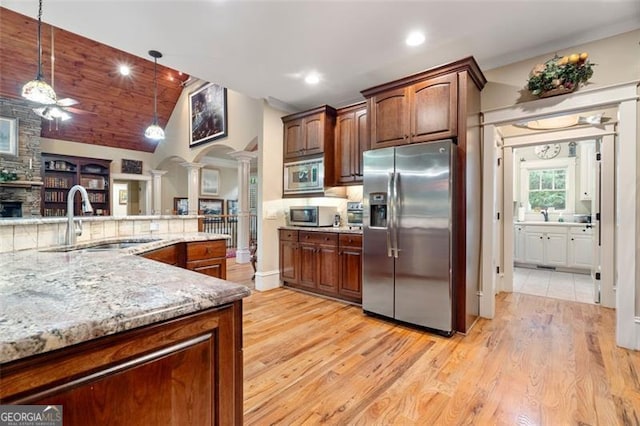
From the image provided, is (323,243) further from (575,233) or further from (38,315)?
(575,233)

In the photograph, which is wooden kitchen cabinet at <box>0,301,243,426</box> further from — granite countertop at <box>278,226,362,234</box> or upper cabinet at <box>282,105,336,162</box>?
upper cabinet at <box>282,105,336,162</box>

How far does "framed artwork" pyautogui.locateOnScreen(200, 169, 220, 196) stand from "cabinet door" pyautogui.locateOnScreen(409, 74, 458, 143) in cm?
765

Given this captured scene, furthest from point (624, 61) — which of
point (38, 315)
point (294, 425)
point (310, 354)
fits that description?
point (38, 315)

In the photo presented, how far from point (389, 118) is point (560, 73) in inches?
59.3

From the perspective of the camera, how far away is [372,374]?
2.10 m

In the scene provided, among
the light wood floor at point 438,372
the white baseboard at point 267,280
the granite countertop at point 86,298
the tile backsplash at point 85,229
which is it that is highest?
the tile backsplash at point 85,229

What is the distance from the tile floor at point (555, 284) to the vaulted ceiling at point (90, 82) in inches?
294

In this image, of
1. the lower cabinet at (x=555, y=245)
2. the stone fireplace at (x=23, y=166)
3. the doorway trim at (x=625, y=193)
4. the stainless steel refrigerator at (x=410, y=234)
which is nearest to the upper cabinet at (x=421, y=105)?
the stainless steel refrigerator at (x=410, y=234)

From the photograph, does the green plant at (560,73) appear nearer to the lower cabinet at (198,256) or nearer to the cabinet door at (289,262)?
the cabinet door at (289,262)

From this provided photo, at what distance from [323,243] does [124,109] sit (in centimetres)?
708

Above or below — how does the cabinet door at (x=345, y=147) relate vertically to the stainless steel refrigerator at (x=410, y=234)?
above

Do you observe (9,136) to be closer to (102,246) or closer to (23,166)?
(23,166)

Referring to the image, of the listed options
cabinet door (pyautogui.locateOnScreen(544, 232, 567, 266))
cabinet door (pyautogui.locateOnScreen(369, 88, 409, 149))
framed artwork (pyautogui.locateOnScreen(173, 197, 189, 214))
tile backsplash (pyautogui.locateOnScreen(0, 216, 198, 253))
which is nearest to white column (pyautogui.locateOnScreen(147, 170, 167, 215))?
framed artwork (pyautogui.locateOnScreen(173, 197, 189, 214))

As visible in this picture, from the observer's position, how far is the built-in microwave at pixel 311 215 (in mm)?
4047
